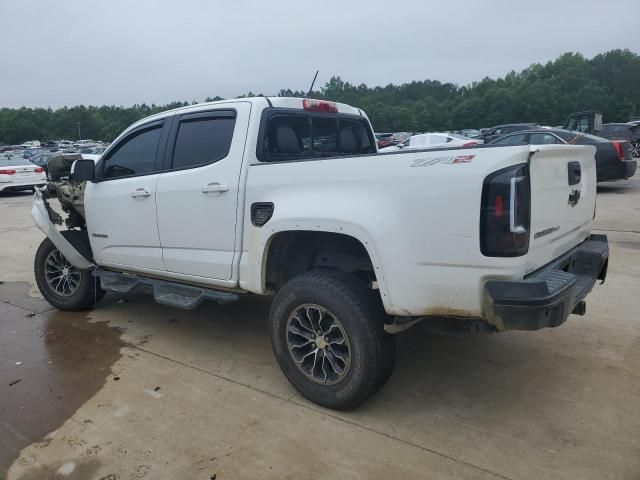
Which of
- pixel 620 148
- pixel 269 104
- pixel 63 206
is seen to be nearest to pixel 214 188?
pixel 269 104

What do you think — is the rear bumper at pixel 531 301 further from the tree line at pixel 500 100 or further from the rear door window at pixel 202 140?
the tree line at pixel 500 100

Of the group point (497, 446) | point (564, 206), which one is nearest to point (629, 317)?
point (564, 206)

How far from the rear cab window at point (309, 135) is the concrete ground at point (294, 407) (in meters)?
1.62

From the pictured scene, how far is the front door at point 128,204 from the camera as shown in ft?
13.7

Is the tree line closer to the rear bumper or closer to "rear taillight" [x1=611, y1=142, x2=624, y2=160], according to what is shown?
"rear taillight" [x1=611, y1=142, x2=624, y2=160]

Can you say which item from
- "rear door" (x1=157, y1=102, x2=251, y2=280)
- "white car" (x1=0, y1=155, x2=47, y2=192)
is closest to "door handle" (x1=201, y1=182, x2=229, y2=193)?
"rear door" (x1=157, y1=102, x2=251, y2=280)

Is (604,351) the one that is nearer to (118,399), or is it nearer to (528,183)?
(528,183)

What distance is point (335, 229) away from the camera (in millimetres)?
2934

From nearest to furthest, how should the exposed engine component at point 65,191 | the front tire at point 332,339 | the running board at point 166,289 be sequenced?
the front tire at point 332,339, the running board at point 166,289, the exposed engine component at point 65,191

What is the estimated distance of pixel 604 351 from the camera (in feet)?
12.5

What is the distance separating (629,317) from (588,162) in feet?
5.90

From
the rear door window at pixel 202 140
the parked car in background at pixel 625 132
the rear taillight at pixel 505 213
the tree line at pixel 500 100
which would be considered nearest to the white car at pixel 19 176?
the rear door window at pixel 202 140

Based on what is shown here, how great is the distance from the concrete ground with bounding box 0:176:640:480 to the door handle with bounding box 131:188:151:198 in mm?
1281

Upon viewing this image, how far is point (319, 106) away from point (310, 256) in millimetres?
1337
